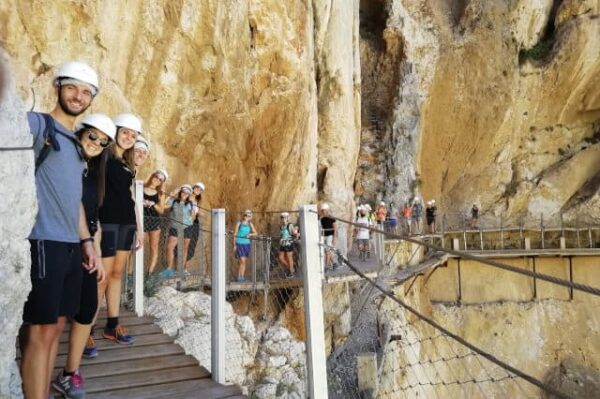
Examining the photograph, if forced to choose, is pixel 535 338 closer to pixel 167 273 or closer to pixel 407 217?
pixel 407 217

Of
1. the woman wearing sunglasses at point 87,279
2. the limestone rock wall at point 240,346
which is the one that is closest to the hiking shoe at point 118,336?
the woman wearing sunglasses at point 87,279

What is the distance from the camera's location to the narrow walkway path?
3.14 m

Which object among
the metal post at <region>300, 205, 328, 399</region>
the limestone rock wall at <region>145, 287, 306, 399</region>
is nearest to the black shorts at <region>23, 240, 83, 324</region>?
the metal post at <region>300, 205, 328, 399</region>

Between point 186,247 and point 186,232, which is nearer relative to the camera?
point 186,232

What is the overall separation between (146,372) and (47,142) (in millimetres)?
1918

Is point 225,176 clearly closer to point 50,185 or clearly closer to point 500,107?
point 50,185

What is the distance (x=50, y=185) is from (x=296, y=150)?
982cm

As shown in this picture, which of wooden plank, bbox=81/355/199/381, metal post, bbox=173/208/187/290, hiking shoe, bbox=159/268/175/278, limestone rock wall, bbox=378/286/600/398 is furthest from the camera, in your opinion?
limestone rock wall, bbox=378/286/600/398

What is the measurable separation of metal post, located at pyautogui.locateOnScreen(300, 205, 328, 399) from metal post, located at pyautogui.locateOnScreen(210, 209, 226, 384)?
994 mm

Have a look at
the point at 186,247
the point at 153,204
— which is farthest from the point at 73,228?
the point at 186,247

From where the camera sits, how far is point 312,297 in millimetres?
2807

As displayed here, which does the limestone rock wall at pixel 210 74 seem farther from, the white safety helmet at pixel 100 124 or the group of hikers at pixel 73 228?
the white safety helmet at pixel 100 124

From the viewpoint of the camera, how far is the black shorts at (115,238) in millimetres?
3721

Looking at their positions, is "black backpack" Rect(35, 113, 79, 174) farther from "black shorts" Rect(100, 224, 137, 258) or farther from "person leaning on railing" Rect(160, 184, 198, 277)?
"person leaning on railing" Rect(160, 184, 198, 277)
